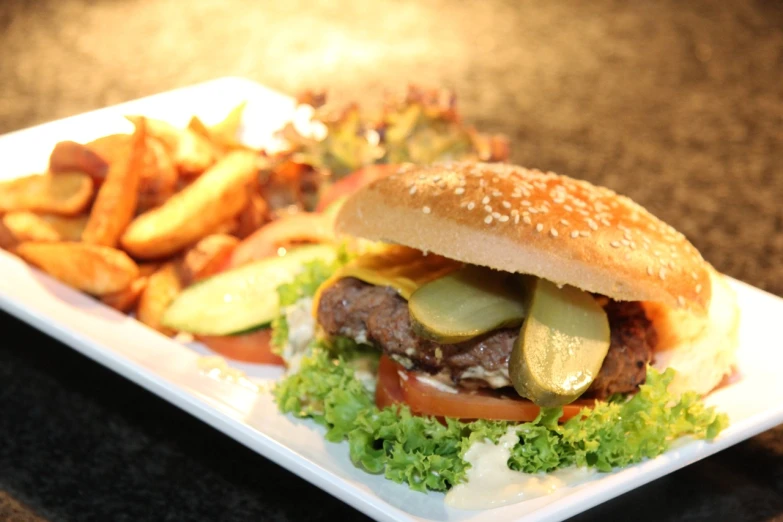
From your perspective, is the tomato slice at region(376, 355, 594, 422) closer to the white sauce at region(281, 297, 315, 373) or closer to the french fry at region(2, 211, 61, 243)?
the white sauce at region(281, 297, 315, 373)

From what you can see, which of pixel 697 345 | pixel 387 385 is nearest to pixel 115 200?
pixel 387 385

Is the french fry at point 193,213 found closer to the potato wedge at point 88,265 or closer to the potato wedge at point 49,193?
the potato wedge at point 88,265

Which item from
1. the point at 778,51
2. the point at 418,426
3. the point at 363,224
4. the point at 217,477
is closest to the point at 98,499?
the point at 217,477

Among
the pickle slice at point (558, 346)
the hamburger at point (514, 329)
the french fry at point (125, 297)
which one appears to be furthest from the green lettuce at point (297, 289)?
the pickle slice at point (558, 346)

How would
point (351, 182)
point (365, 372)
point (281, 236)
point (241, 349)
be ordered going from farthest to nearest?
point (351, 182), point (281, 236), point (241, 349), point (365, 372)

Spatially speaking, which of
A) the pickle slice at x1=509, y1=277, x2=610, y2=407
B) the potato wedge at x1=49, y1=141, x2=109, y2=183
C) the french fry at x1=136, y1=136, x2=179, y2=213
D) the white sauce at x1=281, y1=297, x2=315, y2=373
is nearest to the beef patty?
the pickle slice at x1=509, y1=277, x2=610, y2=407

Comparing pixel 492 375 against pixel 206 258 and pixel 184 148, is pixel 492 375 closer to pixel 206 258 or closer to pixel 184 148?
pixel 206 258

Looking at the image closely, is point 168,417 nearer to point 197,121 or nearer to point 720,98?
point 197,121
